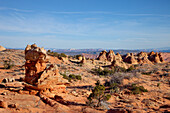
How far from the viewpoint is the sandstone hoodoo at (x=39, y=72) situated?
1046 cm

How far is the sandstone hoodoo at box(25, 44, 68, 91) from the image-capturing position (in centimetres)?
1046

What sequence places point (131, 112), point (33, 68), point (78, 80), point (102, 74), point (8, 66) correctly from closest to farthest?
point (131, 112), point (33, 68), point (78, 80), point (8, 66), point (102, 74)

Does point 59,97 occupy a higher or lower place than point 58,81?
lower

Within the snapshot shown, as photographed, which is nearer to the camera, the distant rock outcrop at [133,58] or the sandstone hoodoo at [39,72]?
the sandstone hoodoo at [39,72]

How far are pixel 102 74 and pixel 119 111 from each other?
1712cm

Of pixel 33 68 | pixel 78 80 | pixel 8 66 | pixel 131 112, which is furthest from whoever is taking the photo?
pixel 8 66

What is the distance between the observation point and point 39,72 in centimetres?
1124

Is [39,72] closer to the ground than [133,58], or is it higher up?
closer to the ground

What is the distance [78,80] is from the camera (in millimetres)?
19688

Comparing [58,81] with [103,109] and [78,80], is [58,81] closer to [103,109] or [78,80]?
[103,109]

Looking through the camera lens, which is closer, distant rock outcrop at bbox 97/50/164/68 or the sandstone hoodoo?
the sandstone hoodoo

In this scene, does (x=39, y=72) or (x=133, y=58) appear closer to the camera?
(x=39, y=72)

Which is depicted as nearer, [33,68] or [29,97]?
[29,97]

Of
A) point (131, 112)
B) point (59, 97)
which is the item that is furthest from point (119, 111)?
point (59, 97)
